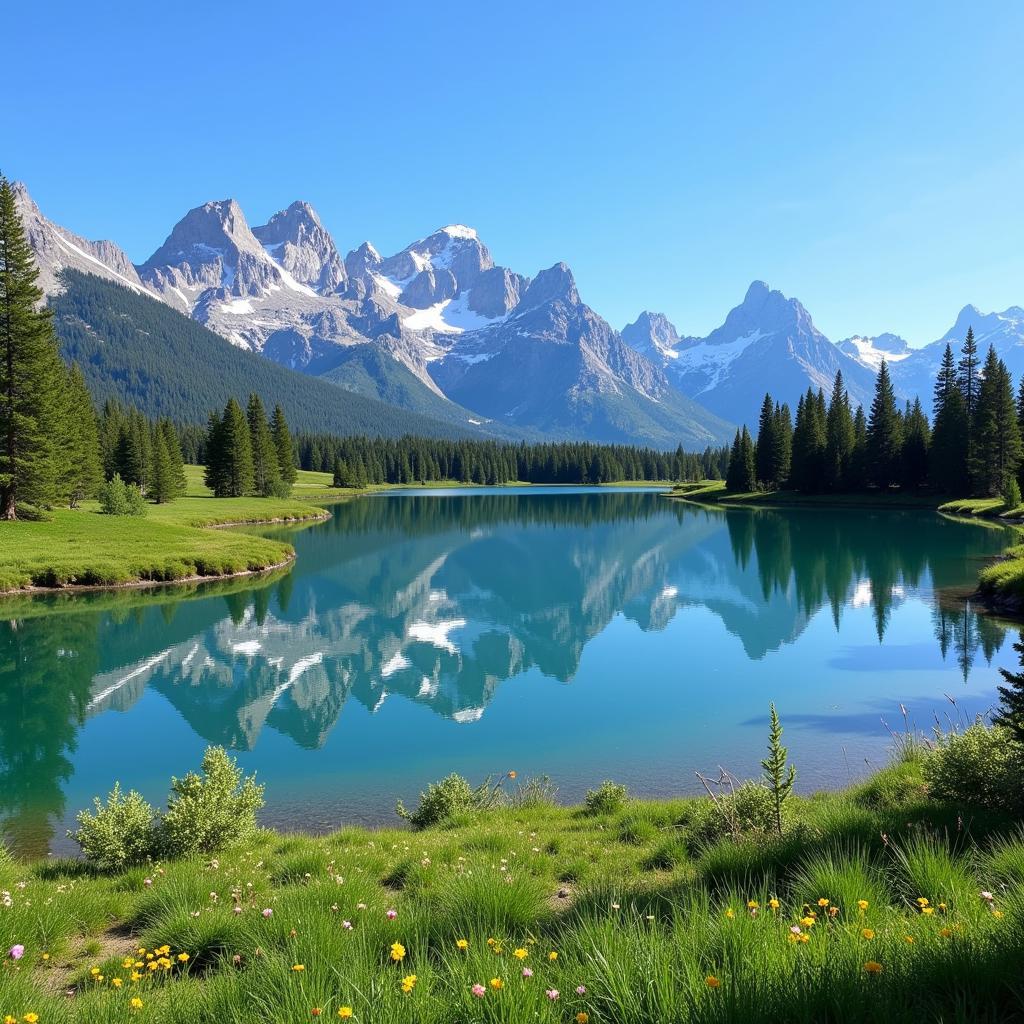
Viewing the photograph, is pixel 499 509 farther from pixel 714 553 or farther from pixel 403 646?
pixel 403 646

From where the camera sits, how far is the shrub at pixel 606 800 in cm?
1274

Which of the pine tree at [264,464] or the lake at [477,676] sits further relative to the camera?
the pine tree at [264,464]

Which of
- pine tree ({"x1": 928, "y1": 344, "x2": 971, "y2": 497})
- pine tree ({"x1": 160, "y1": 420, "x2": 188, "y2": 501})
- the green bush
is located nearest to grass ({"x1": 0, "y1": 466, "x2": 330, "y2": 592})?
pine tree ({"x1": 160, "y1": 420, "x2": 188, "y2": 501})

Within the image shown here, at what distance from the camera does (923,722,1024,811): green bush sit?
8.38 metres

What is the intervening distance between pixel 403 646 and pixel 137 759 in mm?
13955

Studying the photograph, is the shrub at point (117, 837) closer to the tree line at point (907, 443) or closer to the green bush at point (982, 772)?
the green bush at point (982, 772)

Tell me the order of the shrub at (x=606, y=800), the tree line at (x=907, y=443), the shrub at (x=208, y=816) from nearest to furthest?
the shrub at (x=208, y=816) → the shrub at (x=606, y=800) → the tree line at (x=907, y=443)

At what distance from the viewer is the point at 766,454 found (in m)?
127

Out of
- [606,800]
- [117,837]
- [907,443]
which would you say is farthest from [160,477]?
[907,443]

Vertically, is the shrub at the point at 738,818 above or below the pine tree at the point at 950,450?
below

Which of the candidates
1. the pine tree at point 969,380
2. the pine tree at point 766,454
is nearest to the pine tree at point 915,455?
the pine tree at point 969,380

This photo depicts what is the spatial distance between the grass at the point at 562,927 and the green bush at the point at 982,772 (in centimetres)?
51

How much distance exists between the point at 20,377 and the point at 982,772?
5863 cm

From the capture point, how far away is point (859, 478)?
10962cm
